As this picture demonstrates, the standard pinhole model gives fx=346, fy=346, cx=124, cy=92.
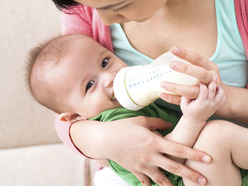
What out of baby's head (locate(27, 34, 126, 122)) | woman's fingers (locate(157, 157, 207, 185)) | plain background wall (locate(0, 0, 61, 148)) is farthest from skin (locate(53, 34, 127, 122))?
plain background wall (locate(0, 0, 61, 148))

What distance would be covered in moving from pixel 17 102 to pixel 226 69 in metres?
1.06

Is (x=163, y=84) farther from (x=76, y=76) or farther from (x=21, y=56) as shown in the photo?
(x=21, y=56)

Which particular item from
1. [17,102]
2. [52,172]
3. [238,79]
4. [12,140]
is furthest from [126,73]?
[12,140]

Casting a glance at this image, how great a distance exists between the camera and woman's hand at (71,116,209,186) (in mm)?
834

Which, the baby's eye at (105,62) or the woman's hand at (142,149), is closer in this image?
the woman's hand at (142,149)

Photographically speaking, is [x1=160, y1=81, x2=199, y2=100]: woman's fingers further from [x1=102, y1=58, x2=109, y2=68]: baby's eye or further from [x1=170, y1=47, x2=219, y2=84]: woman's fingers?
[x1=102, y1=58, x2=109, y2=68]: baby's eye

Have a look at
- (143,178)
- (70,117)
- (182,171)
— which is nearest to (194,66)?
(182,171)

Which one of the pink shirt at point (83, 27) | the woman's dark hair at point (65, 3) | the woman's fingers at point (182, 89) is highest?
the woman's dark hair at point (65, 3)

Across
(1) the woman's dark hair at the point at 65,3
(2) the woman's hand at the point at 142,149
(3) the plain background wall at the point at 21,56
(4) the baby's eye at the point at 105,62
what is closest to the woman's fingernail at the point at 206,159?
(2) the woman's hand at the point at 142,149

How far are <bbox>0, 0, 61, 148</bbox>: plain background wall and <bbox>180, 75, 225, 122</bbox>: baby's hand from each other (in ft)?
3.31

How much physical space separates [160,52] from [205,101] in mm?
352

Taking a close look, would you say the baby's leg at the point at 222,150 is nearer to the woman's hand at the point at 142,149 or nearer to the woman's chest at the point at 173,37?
the woman's hand at the point at 142,149

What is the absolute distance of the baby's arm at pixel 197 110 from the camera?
750mm

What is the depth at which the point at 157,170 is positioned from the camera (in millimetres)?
912
